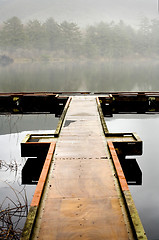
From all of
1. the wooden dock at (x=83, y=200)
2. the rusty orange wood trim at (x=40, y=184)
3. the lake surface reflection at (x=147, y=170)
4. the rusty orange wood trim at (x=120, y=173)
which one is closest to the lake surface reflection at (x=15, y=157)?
the rusty orange wood trim at (x=40, y=184)

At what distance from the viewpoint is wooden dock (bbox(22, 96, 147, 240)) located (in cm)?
395

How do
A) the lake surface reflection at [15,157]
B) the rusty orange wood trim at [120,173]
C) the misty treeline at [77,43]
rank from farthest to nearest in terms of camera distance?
the misty treeline at [77,43]
the lake surface reflection at [15,157]
the rusty orange wood trim at [120,173]

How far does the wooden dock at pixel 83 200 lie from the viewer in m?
3.95

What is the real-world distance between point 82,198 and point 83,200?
0.07 m

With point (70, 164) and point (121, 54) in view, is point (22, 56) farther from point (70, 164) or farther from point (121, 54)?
point (70, 164)

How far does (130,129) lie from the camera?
16328 millimetres

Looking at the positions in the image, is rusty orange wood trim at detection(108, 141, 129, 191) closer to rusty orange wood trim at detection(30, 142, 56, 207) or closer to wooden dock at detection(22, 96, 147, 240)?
wooden dock at detection(22, 96, 147, 240)

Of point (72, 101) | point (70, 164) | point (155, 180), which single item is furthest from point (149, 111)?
point (70, 164)

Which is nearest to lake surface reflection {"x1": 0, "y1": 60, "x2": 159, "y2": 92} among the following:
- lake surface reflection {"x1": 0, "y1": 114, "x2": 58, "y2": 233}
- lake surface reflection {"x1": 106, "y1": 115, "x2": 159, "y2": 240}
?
lake surface reflection {"x1": 0, "y1": 114, "x2": 58, "y2": 233}

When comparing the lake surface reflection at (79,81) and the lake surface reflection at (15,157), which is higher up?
the lake surface reflection at (15,157)

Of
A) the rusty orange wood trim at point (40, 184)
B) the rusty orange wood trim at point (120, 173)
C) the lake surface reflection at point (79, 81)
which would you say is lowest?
the lake surface reflection at point (79, 81)

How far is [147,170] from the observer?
369 inches

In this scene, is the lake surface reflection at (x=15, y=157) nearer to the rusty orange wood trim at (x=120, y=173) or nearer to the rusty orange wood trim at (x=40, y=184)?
the rusty orange wood trim at (x=40, y=184)

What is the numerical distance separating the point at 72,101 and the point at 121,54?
381 ft
